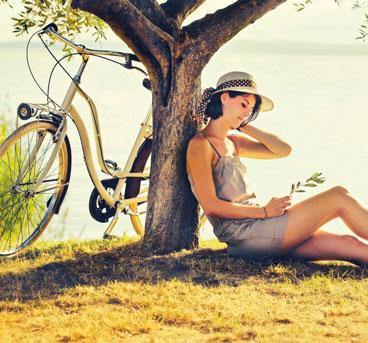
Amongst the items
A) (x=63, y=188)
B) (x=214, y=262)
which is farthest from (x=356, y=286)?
(x=63, y=188)

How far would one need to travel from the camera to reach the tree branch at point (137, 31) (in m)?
7.60

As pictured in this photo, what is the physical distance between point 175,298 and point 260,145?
2016 millimetres

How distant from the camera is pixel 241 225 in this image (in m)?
7.58

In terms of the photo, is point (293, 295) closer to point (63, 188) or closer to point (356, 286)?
point (356, 286)

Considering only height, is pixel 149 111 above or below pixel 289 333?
above

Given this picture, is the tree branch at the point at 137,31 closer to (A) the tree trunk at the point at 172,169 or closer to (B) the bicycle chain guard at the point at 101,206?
(A) the tree trunk at the point at 172,169

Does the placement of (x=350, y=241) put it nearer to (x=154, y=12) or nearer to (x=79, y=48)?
(x=154, y=12)

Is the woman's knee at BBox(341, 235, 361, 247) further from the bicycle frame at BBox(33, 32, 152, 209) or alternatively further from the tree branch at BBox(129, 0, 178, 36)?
the tree branch at BBox(129, 0, 178, 36)

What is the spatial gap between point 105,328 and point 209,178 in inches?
74.5

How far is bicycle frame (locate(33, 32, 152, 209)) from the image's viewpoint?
804 cm

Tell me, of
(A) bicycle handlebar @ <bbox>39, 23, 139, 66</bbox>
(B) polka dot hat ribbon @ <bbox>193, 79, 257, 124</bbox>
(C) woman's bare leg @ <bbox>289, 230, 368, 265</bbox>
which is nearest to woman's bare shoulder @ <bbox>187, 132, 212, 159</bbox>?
(B) polka dot hat ribbon @ <bbox>193, 79, 257, 124</bbox>

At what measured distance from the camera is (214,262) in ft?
25.5

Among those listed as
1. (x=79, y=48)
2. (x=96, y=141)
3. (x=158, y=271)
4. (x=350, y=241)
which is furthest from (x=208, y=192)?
(x=79, y=48)

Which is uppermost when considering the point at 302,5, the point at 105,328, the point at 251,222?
the point at 302,5
